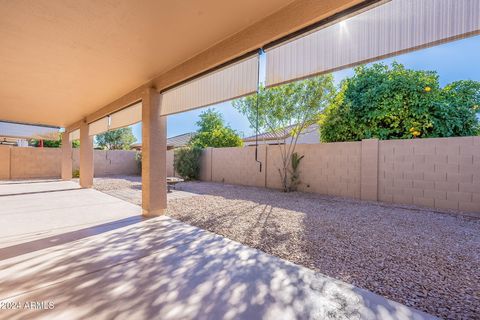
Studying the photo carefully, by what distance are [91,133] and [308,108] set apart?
986 centimetres

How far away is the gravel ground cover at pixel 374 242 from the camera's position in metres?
2.62

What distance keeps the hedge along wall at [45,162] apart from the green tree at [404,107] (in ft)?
48.9

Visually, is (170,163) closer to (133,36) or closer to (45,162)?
(45,162)

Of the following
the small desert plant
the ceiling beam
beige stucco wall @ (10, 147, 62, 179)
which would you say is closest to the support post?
the small desert plant

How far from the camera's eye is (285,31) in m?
3.17

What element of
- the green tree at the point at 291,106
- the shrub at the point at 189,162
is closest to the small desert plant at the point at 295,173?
the green tree at the point at 291,106

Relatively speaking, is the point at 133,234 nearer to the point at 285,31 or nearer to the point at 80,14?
the point at 80,14

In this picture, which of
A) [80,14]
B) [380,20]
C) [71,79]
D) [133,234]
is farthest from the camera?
[71,79]

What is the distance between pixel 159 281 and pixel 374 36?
3.83 m

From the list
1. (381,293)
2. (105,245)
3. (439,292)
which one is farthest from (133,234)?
(439,292)

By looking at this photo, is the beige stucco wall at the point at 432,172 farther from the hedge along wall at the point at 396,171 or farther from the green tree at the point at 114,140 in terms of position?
the green tree at the point at 114,140

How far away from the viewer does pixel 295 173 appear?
991 centimetres

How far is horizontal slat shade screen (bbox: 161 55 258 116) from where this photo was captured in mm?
4156

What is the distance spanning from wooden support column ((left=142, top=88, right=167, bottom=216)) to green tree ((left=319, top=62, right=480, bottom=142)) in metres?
6.99
